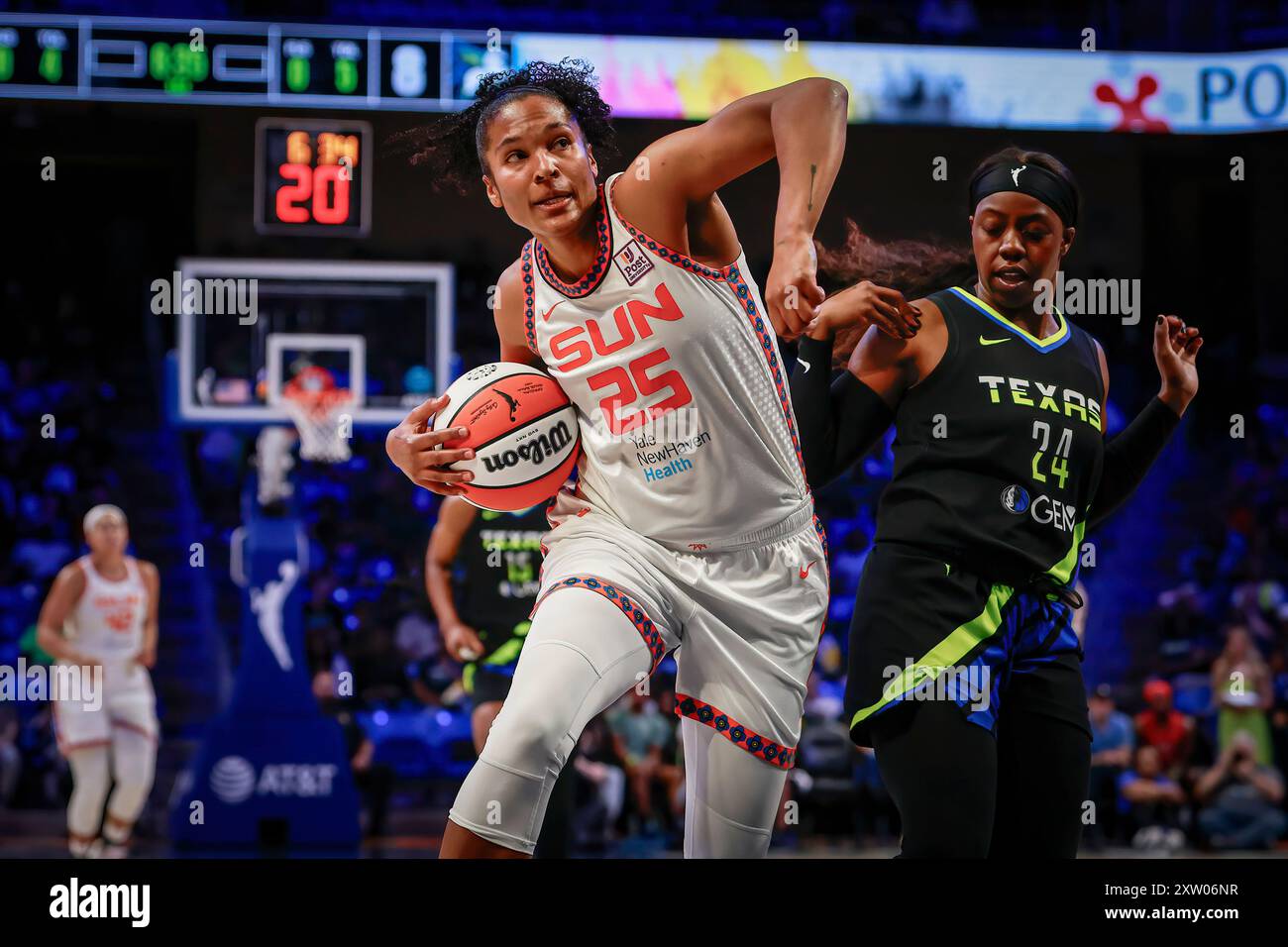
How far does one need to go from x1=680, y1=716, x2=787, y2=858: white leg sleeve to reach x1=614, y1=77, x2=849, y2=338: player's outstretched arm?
0.92m

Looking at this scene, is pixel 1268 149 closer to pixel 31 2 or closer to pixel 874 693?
pixel 874 693

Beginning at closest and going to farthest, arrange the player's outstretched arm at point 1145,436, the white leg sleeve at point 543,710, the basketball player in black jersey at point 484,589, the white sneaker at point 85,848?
the white leg sleeve at point 543,710 → the player's outstretched arm at point 1145,436 → the basketball player in black jersey at point 484,589 → the white sneaker at point 85,848

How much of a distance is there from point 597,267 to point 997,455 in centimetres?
96

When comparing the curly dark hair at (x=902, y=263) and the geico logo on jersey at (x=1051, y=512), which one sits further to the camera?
the curly dark hair at (x=902, y=263)

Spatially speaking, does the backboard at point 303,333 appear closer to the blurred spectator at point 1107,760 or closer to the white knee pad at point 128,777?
the white knee pad at point 128,777

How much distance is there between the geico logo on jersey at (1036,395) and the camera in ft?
9.70

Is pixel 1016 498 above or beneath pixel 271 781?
above

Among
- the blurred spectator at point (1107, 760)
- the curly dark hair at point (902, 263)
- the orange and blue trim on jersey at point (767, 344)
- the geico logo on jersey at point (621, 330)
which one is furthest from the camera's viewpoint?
the blurred spectator at point (1107, 760)

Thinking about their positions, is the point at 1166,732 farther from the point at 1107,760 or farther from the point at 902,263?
the point at 902,263

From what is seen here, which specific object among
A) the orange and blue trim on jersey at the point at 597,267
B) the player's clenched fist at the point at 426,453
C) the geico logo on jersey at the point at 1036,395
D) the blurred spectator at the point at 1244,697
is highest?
the orange and blue trim on jersey at the point at 597,267

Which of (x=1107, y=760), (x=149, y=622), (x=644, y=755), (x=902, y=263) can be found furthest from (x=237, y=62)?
(x=1107, y=760)

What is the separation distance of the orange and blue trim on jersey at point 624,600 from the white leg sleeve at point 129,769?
14.9 feet

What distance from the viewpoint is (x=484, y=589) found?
5082 millimetres

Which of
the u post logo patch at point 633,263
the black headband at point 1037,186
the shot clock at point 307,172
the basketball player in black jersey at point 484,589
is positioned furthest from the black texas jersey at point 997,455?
the shot clock at point 307,172
